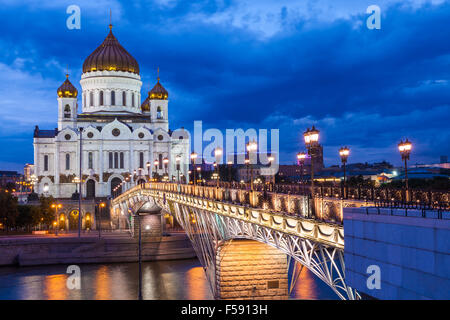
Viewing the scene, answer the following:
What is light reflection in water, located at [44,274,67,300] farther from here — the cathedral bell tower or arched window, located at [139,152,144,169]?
the cathedral bell tower

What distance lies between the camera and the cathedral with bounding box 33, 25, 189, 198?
72562 millimetres

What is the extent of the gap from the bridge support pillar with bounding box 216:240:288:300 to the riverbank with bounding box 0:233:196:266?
72.5 feet

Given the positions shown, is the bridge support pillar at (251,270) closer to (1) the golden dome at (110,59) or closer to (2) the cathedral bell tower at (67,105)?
(2) the cathedral bell tower at (67,105)

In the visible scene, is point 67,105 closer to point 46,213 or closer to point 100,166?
point 100,166

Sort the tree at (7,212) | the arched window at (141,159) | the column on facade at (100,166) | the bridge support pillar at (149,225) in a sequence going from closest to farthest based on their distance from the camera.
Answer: the bridge support pillar at (149,225), the tree at (7,212), the column on facade at (100,166), the arched window at (141,159)

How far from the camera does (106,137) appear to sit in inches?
2906

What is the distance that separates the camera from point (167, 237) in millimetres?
48344

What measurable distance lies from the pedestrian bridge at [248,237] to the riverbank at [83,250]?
42.6 feet

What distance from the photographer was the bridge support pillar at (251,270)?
80.7 ft

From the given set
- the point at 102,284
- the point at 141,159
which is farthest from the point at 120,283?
the point at 141,159

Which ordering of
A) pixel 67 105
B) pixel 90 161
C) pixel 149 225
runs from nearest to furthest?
1. pixel 149 225
2. pixel 90 161
3. pixel 67 105

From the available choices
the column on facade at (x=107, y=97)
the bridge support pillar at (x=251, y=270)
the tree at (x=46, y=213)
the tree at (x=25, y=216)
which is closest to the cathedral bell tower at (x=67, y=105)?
the column on facade at (x=107, y=97)

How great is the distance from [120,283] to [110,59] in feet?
160
